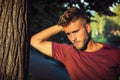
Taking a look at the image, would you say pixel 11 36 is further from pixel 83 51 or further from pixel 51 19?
pixel 51 19

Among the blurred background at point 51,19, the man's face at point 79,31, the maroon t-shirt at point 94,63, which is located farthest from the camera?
the blurred background at point 51,19

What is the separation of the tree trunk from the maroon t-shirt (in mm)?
711

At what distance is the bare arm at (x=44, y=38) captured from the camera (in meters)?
4.17

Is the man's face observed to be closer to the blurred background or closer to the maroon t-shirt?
the maroon t-shirt

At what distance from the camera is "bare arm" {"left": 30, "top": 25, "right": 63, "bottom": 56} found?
4.17 m

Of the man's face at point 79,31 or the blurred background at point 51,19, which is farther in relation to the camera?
the blurred background at point 51,19

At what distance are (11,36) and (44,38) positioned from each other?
641 millimetres

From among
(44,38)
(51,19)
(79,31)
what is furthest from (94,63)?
(51,19)

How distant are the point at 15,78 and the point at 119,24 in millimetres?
40334

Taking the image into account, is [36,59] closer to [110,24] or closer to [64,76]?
[64,76]

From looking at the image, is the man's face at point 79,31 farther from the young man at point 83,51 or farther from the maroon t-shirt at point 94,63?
the maroon t-shirt at point 94,63

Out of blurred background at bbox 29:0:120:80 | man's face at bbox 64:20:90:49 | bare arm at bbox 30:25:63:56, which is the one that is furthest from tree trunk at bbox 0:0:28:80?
blurred background at bbox 29:0:120:80

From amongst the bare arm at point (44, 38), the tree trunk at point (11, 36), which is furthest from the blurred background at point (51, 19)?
the tree trunk at point (11, 36)

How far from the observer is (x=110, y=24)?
46.8m
